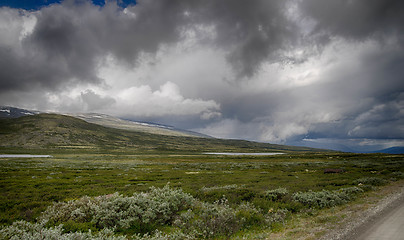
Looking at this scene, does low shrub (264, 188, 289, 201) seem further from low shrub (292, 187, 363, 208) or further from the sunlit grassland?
low shrub (292, 187, 363, 208)

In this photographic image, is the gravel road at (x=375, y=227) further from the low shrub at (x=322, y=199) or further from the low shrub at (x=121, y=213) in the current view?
the low shrub at (x=121, y=213)

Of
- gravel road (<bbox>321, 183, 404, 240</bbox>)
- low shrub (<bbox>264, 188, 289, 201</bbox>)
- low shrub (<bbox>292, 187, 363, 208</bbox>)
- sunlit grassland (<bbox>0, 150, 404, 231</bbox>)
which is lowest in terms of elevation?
sunlit grassland (<bbox>0, 150, 404, 231</bbox>)

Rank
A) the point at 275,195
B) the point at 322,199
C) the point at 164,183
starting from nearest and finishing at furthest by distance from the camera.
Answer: the point at 322,199, the point at 275,195, the point at 164,183

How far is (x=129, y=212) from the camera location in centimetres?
1243

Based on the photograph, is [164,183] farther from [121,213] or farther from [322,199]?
[322,199]

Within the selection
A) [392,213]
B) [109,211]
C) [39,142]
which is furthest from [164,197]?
[39,142]

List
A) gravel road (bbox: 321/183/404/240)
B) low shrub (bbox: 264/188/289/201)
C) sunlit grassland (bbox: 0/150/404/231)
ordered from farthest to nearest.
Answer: low shrub (bbox: 264/188/289/201) < sunlit grassland (bbox: 0/150/404/231) < gravel road (bbox: 321/183/404/240)

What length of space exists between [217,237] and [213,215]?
2.39 m

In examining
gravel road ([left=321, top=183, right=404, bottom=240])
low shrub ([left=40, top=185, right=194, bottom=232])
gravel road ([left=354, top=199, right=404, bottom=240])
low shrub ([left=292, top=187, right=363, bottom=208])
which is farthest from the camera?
low shrub ([left=292, top=187, right=363, bottom=208])

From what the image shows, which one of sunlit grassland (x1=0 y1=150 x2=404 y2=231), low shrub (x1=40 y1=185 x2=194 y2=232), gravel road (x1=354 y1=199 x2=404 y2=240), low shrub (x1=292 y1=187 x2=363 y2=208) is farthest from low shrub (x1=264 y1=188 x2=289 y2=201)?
low shrub (x1=40 y1=185 x2=194 y2=232)

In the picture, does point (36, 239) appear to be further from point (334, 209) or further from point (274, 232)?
point (334, 209)

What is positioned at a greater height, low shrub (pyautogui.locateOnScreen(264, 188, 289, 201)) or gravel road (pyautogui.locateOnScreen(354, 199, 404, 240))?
gravel road (pyautogui.locateOnScreen(354, 199, 404, 240))

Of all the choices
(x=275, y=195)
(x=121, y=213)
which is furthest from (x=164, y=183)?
(x=121, y=213)

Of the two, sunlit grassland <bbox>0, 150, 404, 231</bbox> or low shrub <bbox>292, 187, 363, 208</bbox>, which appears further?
sunlit grassland <bbox>0, 150, 404, 231</bbox>
